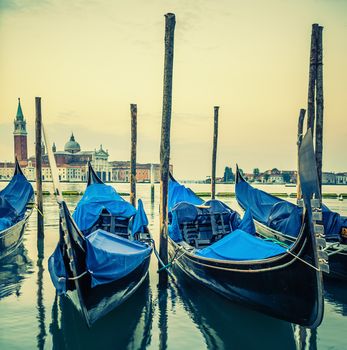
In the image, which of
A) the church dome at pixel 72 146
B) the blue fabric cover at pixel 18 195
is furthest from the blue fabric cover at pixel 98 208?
the church dome at pixel 72 146

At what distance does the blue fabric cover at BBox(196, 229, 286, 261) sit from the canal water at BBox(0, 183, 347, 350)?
2.25 feet

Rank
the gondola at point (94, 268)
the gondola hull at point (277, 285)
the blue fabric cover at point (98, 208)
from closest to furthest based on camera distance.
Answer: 1. the gondola hull at point (277, 285)
2. the gondola at point (94, 268)
3. the blue fabric cover at point (98, 208)

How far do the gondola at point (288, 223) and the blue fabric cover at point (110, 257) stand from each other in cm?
266

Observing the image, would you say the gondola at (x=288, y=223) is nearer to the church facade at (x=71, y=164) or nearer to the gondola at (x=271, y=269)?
the gondola at (x=271, y=269)

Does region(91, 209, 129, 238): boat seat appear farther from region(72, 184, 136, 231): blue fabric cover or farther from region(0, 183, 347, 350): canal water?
region(0, 183, 347, 350): canal water

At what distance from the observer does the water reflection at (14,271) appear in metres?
6.07

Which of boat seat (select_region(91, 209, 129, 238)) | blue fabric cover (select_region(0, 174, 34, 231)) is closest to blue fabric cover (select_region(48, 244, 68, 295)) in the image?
boat seat (select_region(91, 209, 129, 238))

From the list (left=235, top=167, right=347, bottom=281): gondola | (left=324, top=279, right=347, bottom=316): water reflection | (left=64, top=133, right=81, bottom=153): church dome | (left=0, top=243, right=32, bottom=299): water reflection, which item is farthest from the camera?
(left=64, top=133, right=81, bottom=153): church dome

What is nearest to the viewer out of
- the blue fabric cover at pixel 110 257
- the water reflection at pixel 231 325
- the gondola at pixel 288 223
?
the blue fabric cover at pixel 110 257

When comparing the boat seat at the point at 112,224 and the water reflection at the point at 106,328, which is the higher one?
the boat seat at the point at 112,224

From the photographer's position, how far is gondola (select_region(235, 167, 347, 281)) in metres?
→ 6.25

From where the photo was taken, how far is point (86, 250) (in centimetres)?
431

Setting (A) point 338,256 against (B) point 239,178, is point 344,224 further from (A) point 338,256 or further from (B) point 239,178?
(B) point 239,178

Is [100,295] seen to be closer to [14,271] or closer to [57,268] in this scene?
[57,268]
